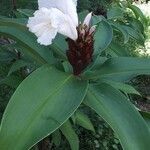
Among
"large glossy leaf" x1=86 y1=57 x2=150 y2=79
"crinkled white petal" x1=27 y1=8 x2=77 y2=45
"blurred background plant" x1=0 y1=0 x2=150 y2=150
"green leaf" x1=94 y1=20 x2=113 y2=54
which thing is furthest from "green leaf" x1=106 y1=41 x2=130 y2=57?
"crinkled white petal" x1=27 y1=8 x2=77 y2=45

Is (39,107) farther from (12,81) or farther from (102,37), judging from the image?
(12,81)

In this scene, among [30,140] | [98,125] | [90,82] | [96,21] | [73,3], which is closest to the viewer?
[30,140]

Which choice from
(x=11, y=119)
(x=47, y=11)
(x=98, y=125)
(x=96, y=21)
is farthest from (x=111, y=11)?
(x=11, y=119)

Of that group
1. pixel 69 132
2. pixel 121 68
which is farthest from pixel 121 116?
pixel 69 132

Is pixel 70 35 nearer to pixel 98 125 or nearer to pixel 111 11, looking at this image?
pixel 111 11

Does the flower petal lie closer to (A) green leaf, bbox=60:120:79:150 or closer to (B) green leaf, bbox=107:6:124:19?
(A) green leaf, bbox=60:120:79:150

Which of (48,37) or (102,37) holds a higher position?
(48,37)
